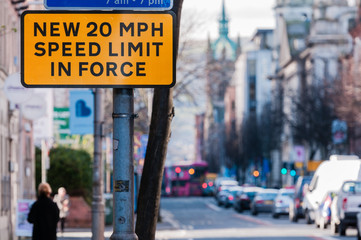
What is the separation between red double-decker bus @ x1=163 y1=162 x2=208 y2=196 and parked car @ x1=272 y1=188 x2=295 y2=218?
49084mm

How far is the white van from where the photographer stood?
1558 inches

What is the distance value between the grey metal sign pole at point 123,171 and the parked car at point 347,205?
83.0 ft

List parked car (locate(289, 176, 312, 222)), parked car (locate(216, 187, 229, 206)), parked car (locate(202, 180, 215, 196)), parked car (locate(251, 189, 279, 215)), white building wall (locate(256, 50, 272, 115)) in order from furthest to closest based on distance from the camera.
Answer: white building wall (locate(256, 50, 272, 115))
parked car (locate(202, 180, 215, 196))
parked car (locate(216, 187, 229, 206))
parked car (locate(251, 189, 279, 215))
parked car (locate(289, 176, 312, 222))

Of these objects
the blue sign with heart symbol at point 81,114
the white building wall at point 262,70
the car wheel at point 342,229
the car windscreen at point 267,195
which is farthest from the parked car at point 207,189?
the blue sign with heart symbol at point 81,114

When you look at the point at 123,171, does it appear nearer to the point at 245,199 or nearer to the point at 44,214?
the point at 44,214

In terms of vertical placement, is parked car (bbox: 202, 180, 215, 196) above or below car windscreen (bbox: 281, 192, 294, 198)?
below

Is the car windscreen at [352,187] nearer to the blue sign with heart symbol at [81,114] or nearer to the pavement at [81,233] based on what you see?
the pavement at [81,233]

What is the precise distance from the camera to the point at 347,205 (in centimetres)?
3469

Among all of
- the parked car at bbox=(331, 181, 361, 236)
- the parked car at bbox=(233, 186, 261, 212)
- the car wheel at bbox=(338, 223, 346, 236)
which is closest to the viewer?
the parked car at bbox=(331, 181, 361, 236)

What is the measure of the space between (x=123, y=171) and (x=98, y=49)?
0.97 metres

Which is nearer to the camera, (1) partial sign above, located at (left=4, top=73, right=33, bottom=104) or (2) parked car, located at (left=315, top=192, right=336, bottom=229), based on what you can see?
(1) partial sign above, located at (left=4, top=73, right=33, bottom=104)

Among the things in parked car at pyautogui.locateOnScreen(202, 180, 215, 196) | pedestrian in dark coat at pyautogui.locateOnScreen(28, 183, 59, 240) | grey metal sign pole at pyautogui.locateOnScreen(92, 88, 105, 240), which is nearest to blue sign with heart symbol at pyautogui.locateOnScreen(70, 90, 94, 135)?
grey metal sign pole at pyautogui.locateOnScreen(92, 88, 105, 240)

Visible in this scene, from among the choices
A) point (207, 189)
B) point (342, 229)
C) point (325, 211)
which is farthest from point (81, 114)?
point (207, 189)

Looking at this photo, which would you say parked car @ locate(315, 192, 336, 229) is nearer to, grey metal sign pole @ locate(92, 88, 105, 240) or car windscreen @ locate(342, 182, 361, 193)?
car windscreen @ locate(342, 182, 361, 193)
